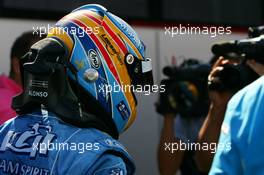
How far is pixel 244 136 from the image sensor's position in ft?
4.69

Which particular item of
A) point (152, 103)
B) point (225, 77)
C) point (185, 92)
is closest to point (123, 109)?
point (225, 77)

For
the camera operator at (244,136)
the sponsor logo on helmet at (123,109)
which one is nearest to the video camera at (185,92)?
the sponsor logo on helmet at (123,109)

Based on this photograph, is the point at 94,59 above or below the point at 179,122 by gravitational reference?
above

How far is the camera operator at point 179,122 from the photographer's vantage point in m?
3.75

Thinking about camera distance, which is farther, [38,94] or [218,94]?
[218,94]

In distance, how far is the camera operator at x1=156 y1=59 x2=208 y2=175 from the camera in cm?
375

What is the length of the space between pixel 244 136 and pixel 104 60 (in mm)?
522

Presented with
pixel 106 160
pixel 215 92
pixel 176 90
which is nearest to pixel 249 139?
pixel 106 160

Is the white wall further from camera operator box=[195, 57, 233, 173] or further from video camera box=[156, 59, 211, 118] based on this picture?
camera operator box=[195, 57, 233, 173]

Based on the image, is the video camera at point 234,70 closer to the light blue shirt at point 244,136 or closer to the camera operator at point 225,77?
the camera operator at point 225,77

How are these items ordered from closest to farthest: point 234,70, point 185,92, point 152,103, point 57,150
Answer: point 57,150, point 234,70, point 185,92, point 152,103

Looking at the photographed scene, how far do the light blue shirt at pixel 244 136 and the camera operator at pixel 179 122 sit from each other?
87.1 inches

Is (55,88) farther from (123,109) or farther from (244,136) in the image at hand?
(244,136)

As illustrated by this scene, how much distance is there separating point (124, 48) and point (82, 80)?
19cm
